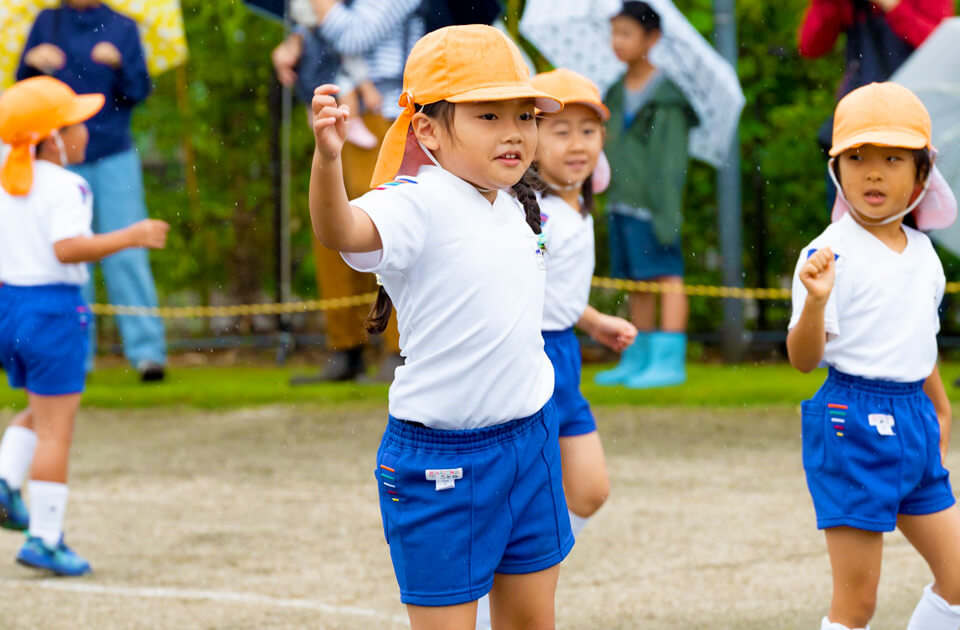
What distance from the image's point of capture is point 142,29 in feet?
29.6

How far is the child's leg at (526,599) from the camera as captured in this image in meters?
2.88

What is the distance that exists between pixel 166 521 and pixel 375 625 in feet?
5.75

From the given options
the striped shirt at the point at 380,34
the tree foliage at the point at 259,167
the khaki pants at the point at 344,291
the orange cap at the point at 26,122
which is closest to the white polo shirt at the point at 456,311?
the orange cap at the point at 26,122

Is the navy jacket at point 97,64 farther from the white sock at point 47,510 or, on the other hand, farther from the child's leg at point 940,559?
the child's leg at point 940,559

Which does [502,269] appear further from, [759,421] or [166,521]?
[759,421]

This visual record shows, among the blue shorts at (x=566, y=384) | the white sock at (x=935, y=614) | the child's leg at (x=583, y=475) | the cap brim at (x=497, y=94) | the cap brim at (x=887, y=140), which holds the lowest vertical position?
the white sock at (x=935, y=614)

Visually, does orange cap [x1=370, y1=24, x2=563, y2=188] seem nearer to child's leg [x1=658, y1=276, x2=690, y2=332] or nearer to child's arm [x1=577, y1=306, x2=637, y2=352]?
child's arm [x1=577, y1=306, x2=637, y2=352]

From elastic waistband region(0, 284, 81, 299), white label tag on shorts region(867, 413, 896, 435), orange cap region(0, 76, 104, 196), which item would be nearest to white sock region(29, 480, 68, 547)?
elastic waistband region(0, 284, 81, 299)

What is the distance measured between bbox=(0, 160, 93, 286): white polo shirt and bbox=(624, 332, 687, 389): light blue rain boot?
12.6ft

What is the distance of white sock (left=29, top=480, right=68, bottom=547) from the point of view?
4.80 m

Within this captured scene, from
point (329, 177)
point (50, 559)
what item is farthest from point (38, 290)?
point (329, 177)

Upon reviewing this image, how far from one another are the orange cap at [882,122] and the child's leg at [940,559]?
950 millimetres

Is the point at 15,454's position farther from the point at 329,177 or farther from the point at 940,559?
the point at 940,559

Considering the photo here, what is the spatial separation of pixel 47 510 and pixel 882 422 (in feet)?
9.75
